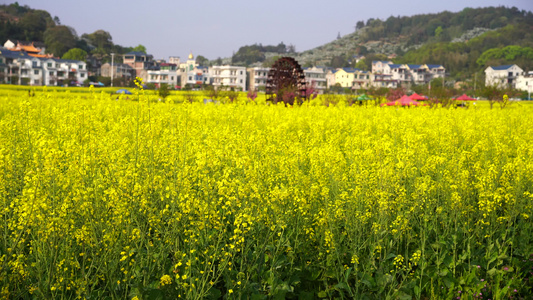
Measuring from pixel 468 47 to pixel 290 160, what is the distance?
16570 centimetres

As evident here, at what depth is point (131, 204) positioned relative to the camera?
11.1 ft

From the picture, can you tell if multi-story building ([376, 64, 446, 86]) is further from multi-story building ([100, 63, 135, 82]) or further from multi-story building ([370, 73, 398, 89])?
multi-story building ([100, 63, 135, 82])

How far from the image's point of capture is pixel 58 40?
376ft

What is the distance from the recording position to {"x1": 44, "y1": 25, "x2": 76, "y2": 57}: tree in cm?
11181

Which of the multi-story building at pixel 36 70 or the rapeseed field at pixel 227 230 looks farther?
the multi-story building at pixel 36 70

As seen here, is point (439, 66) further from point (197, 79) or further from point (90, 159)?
point (90, 159)

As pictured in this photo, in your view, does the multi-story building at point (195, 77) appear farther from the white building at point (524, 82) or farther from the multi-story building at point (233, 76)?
the white building at point (524, 82)

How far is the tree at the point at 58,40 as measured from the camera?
11181 cm

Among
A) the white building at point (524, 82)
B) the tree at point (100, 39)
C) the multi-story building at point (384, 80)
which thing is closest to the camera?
the white building at point (524, 82)

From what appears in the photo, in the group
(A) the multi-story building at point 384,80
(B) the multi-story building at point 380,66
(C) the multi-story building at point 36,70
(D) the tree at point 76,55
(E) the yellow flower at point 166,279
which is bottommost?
(E) the yellow flower at point 166,279

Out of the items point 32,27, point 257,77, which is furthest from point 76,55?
point 257,77

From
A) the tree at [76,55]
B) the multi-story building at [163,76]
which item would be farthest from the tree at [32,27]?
the multi-story building at [163,76]

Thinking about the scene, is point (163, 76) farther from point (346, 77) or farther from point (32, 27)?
point (346, 77)

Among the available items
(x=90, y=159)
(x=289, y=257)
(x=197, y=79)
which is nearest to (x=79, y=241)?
(x=90, y=159)
